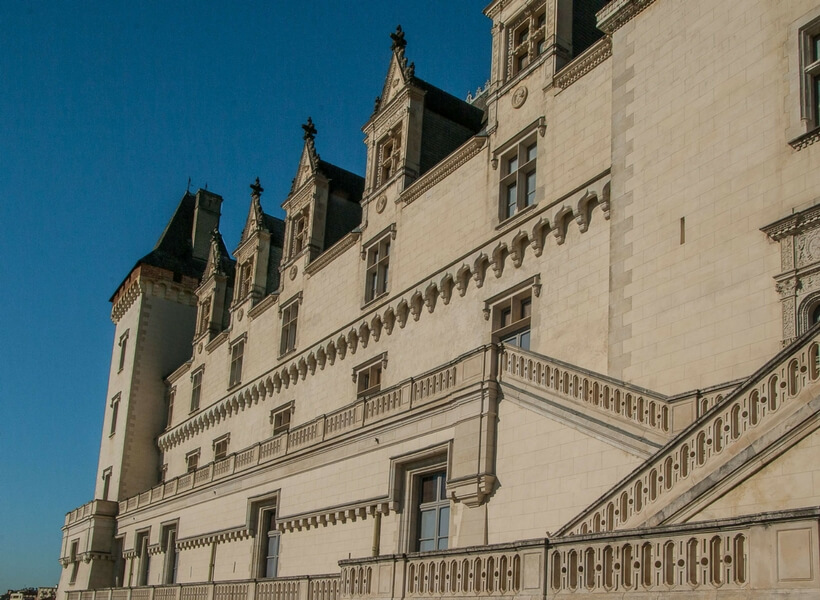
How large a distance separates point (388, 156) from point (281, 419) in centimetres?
981

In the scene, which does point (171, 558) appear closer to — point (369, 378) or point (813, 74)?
point (369, 378)

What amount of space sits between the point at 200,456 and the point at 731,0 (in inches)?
1165

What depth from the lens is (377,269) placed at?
27750 millimetres

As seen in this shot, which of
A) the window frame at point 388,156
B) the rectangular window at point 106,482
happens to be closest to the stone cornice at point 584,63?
the window frame at point 388,156

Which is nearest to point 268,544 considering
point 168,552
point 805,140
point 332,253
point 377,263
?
point 377,263

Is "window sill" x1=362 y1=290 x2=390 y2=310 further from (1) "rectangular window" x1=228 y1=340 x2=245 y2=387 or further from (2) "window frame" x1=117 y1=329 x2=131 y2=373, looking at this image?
(2) "window frame" x1=117 y1=329 x2=131 y2=373

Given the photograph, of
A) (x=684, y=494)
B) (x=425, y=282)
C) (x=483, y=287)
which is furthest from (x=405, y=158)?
(x=684, y=494)

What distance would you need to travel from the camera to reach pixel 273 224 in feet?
131

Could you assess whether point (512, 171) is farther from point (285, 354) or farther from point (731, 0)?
point (285, 354)

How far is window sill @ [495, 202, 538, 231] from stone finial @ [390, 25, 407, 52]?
906 centimetres

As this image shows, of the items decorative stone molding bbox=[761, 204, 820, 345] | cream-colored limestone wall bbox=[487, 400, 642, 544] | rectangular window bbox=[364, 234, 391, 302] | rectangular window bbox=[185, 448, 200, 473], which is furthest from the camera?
rectangular window bbox=[185, 448, 200, 473]

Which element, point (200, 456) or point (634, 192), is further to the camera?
point (200, 456)

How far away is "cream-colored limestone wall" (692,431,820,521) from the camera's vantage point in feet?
33.2

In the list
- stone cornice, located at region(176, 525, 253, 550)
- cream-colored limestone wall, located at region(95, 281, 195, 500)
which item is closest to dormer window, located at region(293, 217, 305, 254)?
stone cornice, located at region(176, 525, 253, 550)
